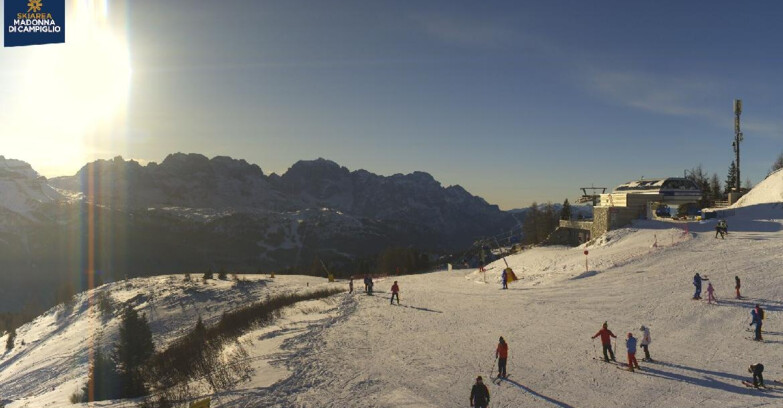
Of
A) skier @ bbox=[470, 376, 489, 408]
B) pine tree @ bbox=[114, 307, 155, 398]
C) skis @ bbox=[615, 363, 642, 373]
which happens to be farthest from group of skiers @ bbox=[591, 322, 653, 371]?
pine tree @ bbox=[114, 307, 155, 398]

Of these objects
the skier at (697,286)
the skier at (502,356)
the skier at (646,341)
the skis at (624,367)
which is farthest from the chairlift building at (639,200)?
the skier at (502,356)

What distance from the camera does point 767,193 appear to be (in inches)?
1795

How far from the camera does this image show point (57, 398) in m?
25.4

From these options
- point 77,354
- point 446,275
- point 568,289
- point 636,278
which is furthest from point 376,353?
point 77,354

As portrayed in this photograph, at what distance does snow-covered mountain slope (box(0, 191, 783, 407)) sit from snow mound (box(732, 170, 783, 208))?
323 centimetres

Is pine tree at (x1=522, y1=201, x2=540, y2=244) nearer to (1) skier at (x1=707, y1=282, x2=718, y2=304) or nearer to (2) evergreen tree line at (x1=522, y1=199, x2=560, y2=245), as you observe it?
(2) evergreen tree line at (x1=522, y1=199, x2=560, y2=245)

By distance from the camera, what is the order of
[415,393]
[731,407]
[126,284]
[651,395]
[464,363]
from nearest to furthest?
[731,407] < [651,395] < [415,393] < [464,363] < [126,284]

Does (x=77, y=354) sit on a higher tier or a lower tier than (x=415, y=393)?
lower

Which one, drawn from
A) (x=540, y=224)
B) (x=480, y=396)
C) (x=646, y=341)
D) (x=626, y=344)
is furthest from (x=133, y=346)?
(x=540, y=224)

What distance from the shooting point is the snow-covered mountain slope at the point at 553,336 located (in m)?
15.7

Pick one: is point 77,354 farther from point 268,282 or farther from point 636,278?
point 636,278

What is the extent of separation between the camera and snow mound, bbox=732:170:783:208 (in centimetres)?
4407

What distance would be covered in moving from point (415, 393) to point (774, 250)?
94.2 feet

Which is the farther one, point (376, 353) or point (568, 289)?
point (568, 289)
